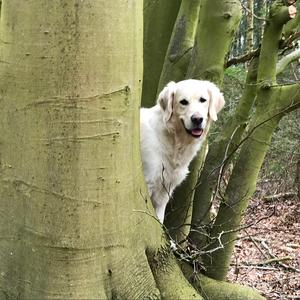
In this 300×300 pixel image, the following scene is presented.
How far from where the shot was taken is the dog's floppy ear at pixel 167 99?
14.9 feet

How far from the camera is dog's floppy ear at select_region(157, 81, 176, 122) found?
4535mm

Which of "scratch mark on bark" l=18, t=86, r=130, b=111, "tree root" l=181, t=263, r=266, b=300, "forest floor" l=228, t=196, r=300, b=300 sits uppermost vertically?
"scratch mark on bark" l=18, t=86, r=130, b=111

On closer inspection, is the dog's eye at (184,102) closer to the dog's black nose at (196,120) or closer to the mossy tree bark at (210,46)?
the dog's black nose at (196,120)

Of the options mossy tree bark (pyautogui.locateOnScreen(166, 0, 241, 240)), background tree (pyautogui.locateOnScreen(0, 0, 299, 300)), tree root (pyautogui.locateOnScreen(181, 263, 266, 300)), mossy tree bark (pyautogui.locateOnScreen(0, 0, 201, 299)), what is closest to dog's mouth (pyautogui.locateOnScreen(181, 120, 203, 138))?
mossy tree bark (pyautogui.locateOnScreen(166, 0, 241, 240))

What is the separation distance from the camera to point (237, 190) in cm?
429

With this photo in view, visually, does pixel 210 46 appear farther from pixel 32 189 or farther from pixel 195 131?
pixel 32 189

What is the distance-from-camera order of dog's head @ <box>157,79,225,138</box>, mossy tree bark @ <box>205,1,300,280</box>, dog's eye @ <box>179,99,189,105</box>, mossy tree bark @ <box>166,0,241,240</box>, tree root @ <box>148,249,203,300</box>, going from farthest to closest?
dog's eye @ <box>179,99,189,105</box> < dog's head @ <box>157,79,225,138</box> < mossy tree bark @ <box>166,0,241,240</box> < mossy tree bark @ <box>205,1,300,280</box> < tree root @ <box>148,249,203,300</box>

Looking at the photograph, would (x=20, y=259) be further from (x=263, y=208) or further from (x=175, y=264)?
(x=263, y=208)

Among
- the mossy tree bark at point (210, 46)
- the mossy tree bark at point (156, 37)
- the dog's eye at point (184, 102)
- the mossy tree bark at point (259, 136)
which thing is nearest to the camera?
the mossy tree bark at point (259, 136)

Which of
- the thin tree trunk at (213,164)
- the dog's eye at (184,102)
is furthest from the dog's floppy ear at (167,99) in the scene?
the thin tree trunk at (213,164)

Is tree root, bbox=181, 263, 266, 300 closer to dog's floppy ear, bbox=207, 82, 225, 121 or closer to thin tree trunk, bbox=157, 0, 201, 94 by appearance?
dog's floppy ear, bbox=207, 82, 225, 121

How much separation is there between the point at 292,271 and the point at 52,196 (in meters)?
4.18

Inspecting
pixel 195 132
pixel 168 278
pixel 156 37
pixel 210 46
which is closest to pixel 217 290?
pixel 168 278

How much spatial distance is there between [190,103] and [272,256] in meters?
2.74
